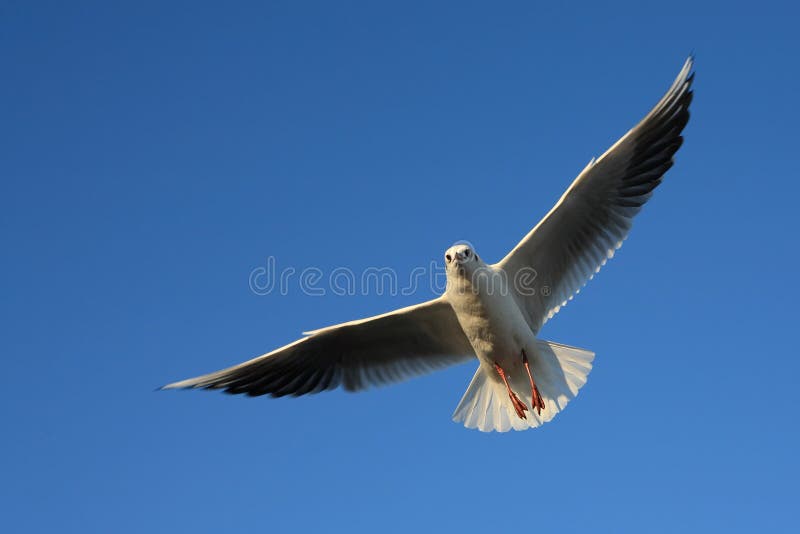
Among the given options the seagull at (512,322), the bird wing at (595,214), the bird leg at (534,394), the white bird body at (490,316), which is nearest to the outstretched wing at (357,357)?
the seagull at (512,322)

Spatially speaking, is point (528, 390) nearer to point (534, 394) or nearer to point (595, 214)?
point (534, 394)

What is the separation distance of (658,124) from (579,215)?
1166mm

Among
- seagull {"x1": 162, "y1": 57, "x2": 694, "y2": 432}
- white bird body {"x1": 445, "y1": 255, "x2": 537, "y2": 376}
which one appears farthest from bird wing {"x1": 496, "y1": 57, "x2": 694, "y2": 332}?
white bird body {"x1": 445, "y1": 255, "x2": 537, "y2": 376}

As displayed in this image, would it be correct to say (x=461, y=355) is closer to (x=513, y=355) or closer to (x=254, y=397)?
(x=513, y=355)

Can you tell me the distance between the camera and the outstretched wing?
10.7 metres

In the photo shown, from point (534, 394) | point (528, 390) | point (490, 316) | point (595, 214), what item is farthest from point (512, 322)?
point (595, 214)

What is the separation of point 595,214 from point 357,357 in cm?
288

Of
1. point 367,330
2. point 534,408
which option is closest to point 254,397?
point 367,330

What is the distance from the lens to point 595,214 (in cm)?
1060

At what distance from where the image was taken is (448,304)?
34.0 ft

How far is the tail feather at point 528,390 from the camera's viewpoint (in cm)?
1045

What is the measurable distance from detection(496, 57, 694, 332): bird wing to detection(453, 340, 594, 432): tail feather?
1.78 ft

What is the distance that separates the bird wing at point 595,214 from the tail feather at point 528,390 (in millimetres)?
543

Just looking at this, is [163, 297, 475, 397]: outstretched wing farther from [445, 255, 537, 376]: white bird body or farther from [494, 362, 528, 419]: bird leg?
[494, 362, 528, 419]: bird leg
